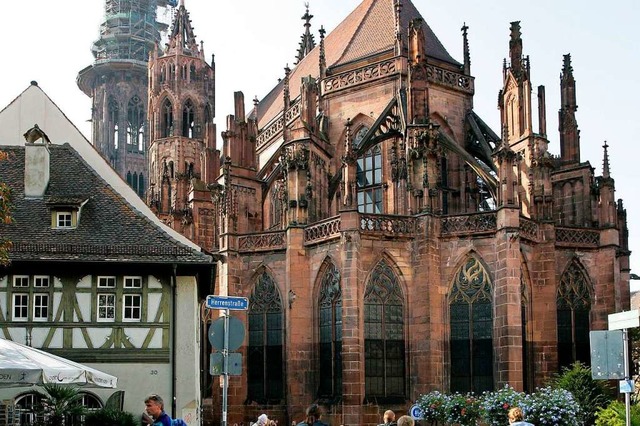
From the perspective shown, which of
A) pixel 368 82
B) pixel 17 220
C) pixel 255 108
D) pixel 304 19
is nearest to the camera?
pixel 17 220

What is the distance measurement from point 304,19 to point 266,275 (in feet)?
91.2

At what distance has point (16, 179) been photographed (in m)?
27.2

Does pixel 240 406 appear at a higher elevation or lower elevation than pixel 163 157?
lower

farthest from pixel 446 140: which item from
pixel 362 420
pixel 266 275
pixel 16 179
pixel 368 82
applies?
pixel 16 179

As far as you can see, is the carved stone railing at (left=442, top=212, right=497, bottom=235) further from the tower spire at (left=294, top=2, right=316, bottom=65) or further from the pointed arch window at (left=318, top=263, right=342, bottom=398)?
the tower spire at (left=294, top=2, right=316, bottom=65)

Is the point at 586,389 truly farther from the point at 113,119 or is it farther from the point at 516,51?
the point at 113,119

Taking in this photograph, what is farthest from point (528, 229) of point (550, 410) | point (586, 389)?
point (550, 410)

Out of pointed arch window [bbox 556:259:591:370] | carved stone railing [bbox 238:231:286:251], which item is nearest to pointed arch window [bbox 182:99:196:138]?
carved stone railing [bbox 238:231:286:251]

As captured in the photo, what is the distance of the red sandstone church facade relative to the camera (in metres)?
36.6

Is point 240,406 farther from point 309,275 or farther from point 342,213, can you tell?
point 342,213

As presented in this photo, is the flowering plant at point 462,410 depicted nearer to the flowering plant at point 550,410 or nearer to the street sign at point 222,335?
the flowering plant at point 550,410

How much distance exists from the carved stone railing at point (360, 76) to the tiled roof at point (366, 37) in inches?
34.1

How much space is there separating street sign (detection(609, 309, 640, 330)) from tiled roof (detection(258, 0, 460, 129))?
A: 99.2 ft

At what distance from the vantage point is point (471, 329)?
36844 mm
